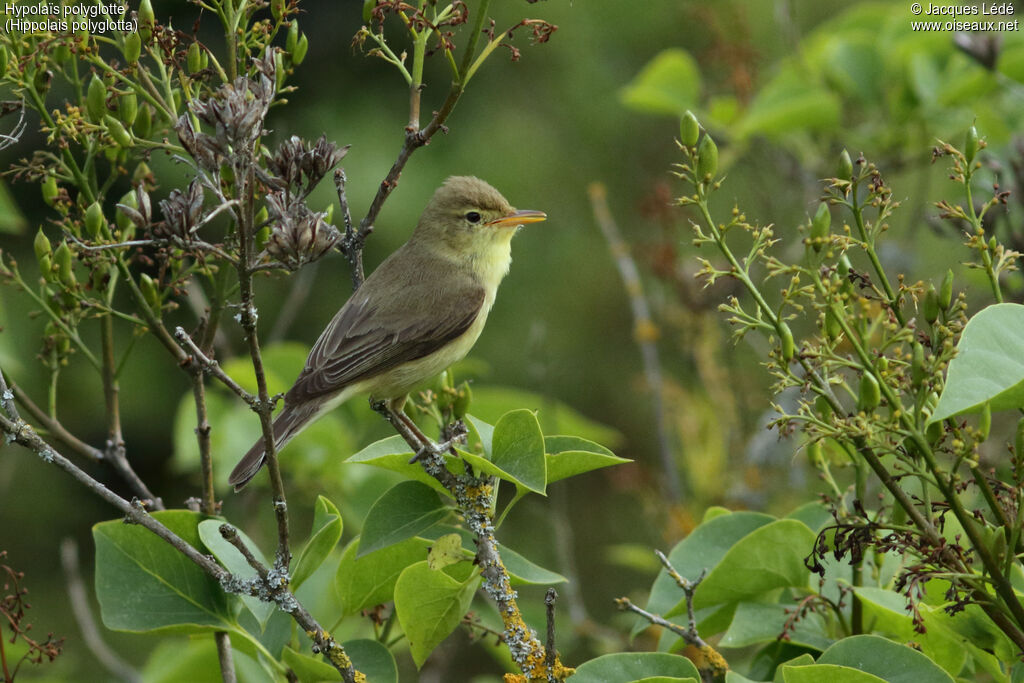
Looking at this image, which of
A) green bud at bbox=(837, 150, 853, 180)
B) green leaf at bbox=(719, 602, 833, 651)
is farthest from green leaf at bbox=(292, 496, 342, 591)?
green bud at bbox=(837, 150, 853, 180)

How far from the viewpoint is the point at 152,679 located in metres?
2.35

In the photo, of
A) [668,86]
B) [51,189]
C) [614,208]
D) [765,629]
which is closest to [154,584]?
[51,189]

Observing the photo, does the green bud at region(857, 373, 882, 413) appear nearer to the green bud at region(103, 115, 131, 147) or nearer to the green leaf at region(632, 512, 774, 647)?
the green leaf at region(632, 512, 774, 647)

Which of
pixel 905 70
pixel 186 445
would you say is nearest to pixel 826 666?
pixel 186 445

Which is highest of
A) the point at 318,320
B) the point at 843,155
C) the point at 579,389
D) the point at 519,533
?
the point at 843,155

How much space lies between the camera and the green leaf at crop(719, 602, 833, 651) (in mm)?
1815

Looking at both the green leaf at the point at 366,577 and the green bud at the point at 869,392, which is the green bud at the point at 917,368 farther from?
the green leaf at the point at 366,577

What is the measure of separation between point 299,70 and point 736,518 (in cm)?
674

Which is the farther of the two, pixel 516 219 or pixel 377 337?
pixel 516 219

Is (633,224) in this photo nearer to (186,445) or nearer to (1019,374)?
(186,445)

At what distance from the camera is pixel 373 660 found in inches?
73.6

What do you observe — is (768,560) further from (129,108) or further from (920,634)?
(129,108)

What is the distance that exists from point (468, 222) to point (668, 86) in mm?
1073

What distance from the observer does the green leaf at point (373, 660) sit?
185 cm
